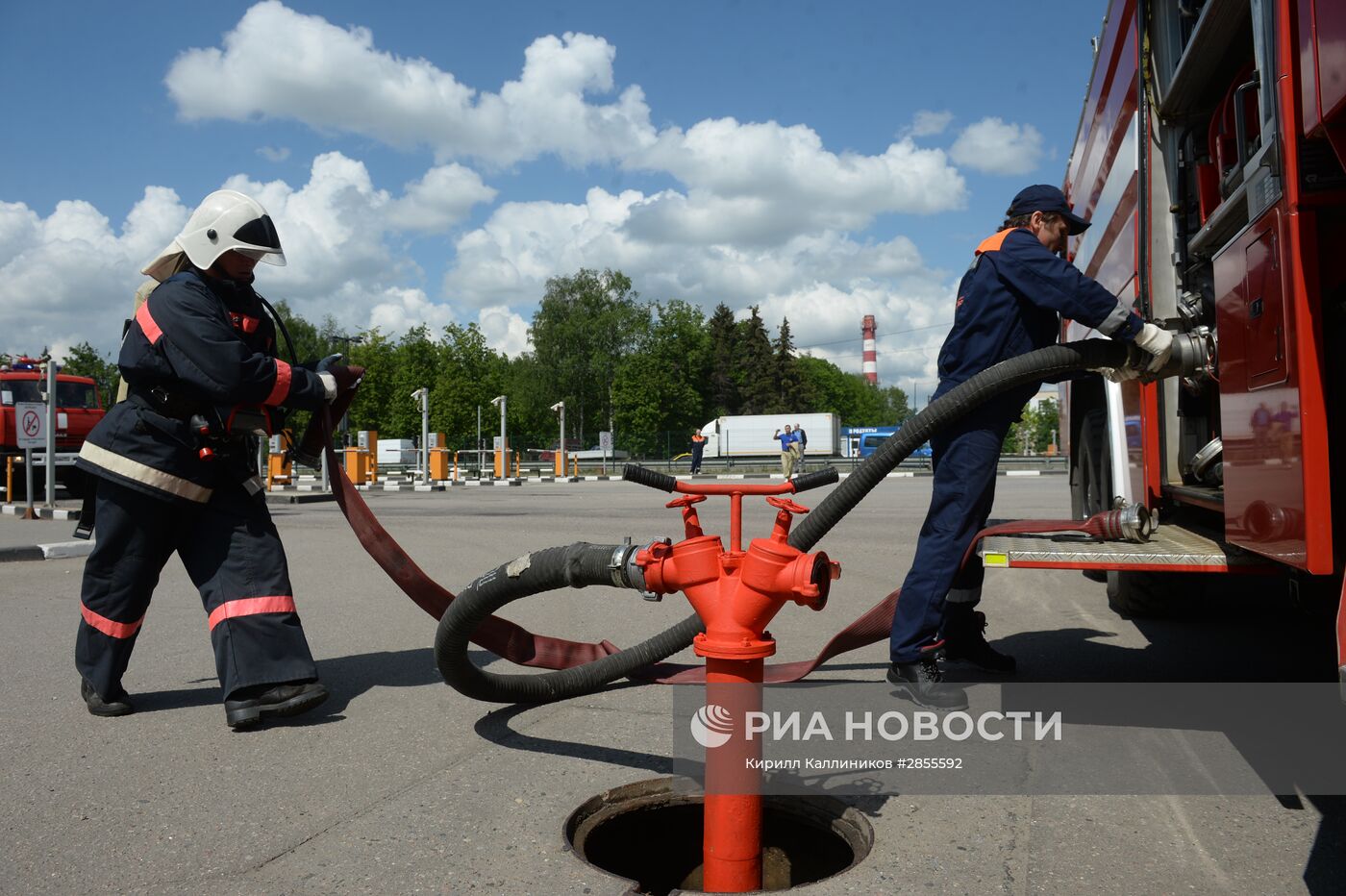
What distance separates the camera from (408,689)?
427cm

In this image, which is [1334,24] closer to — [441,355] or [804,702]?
[804,702]

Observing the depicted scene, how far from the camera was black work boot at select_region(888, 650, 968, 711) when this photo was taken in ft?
12.0

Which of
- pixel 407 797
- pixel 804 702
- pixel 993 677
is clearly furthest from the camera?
pixel 993 677

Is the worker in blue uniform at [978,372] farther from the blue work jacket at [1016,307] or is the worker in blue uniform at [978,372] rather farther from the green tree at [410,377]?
the green tree at [410,377]

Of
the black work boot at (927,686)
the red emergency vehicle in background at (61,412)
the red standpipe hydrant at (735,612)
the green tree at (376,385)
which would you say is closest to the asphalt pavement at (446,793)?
the red standpipe hydrant at (735,612)

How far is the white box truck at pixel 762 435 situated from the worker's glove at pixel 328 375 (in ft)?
185

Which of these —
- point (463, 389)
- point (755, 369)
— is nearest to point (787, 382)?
point (755, 369)

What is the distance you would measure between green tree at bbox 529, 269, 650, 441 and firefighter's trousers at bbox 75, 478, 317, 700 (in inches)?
2591

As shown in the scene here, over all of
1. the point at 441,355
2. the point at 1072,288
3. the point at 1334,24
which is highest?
the point at 441,355

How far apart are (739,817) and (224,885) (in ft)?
3.91

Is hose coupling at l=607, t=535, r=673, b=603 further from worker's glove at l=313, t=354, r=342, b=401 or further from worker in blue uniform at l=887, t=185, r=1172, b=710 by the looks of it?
worker's glove at l=313, t=354, r=342, b=401

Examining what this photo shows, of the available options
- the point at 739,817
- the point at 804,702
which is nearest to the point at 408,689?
the point at 804,702

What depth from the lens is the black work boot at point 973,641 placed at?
4262 millimetres

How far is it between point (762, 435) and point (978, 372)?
59.9m
